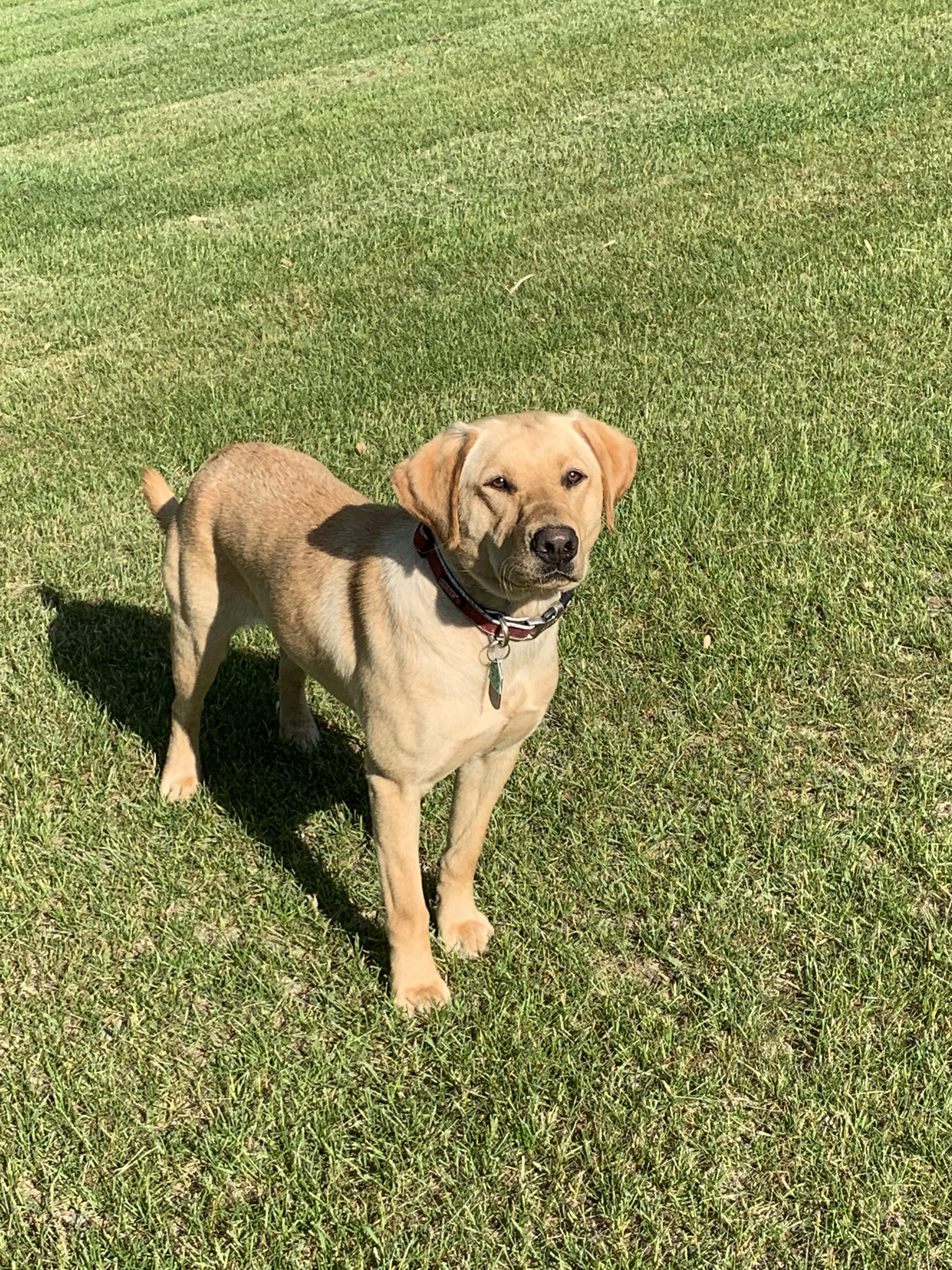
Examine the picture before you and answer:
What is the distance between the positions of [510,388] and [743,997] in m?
4.19

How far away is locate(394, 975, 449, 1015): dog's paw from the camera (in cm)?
297

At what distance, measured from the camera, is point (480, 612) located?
268 centimetres

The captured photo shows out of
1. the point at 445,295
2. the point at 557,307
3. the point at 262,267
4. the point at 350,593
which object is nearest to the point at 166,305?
the point at 262,267

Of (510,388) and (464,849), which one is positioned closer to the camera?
(464,849)

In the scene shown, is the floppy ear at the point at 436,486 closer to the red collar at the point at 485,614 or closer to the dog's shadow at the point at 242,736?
the red collar at the point at 485,614

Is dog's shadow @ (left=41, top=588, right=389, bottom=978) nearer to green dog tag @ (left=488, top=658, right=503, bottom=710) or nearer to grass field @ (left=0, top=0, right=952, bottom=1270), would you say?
grass field @ (left=0, top=0, right=952, bottom=1270)

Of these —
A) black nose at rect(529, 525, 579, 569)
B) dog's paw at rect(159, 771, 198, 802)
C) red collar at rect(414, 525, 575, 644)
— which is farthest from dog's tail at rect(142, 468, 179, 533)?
black nose at rect(529, 525, 579, 569)

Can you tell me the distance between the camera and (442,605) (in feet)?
8.95

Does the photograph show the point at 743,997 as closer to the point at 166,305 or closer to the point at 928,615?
the point at 928,615

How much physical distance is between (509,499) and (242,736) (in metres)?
1.96

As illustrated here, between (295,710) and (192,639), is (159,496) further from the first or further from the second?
(295,710)

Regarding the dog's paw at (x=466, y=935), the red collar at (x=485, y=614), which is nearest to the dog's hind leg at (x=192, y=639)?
the red collar at (x=485, y=614)

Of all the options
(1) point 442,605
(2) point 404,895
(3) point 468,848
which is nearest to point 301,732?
(3) point 468,848

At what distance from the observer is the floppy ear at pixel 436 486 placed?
2615 millimetres
